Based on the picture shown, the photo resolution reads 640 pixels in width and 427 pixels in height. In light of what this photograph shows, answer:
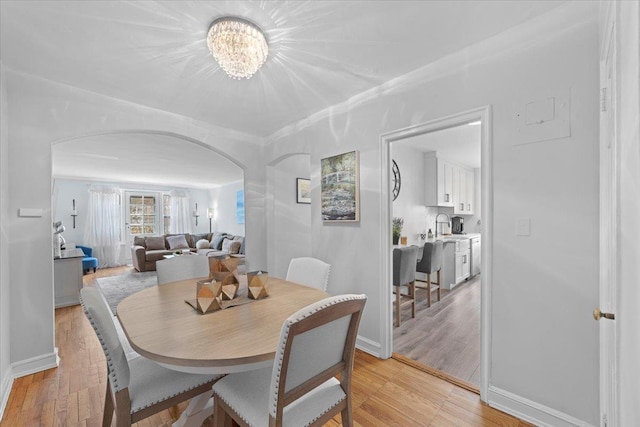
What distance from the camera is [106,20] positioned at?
5.24 ft

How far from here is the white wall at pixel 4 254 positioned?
1.93 m

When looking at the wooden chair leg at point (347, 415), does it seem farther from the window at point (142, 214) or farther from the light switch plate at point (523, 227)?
the window at point (142, 214)

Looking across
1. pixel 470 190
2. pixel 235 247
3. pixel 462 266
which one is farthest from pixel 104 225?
pixel 470 190

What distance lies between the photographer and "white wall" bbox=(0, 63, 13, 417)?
1932 mm

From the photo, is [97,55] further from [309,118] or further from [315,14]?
[309,118]

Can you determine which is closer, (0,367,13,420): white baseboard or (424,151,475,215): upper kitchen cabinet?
(0,367,13,420): white baseboard

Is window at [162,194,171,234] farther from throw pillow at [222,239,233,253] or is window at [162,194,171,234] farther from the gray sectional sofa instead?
throw pillow at [222,239,233,253]

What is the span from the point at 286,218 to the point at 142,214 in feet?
21.7

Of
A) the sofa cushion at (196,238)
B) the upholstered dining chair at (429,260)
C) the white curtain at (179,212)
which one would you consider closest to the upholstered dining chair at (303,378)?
the upholstered dining chair at (429,260)

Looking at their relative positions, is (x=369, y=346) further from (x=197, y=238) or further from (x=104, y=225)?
(x=104, y=225)

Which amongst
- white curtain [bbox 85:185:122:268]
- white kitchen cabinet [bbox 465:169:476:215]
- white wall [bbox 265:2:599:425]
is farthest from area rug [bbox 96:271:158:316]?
white kitchen cabinet [bbox 465:169:476:215]

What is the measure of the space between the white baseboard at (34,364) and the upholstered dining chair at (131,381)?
1496 millimetres

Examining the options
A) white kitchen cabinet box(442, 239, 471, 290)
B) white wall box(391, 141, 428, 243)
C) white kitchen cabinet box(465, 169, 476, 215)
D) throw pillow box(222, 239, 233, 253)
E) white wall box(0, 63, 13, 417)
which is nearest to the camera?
white wall box(0, 63, 13, 417)

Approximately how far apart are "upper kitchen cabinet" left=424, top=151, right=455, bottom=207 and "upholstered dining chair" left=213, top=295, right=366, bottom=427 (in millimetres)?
4204
